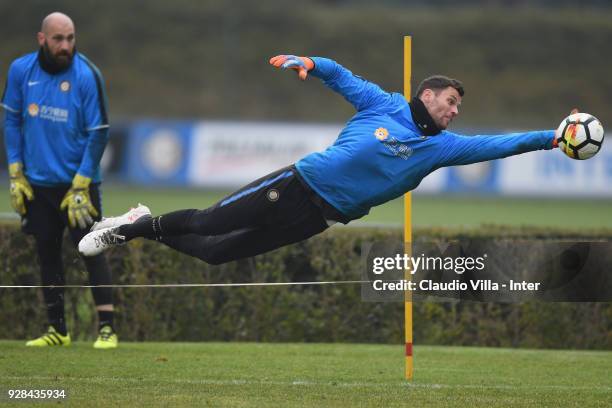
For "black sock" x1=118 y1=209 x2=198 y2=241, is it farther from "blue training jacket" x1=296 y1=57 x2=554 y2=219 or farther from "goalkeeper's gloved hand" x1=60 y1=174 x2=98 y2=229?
"goalkeeper's gloved hand" x1=60 y1=174 x2=98 y2=229

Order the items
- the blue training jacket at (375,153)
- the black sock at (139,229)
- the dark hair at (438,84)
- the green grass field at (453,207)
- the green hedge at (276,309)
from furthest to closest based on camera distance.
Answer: the green grass field at (453,207) → the green hedge at (276,309) → the black sock at (139,229) → the dark hair at (438,84) → the blue training jacket at (375,153)

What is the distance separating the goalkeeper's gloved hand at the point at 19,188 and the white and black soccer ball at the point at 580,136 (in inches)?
182

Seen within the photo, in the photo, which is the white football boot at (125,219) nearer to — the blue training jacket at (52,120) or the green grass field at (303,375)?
the blue training jacket at (52,120)

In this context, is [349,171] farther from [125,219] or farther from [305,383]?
[125,219]

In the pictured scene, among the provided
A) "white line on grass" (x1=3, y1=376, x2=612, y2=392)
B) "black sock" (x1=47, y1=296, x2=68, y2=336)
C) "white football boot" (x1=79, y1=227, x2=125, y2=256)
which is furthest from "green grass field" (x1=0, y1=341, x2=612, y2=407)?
"white football boot" (x1=79, y1=227, x2=125, y2=256)

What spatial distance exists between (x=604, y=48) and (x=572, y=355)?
142 ft

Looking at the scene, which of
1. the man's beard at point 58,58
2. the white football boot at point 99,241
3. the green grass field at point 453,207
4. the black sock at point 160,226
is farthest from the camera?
the green grass field at point 453,207

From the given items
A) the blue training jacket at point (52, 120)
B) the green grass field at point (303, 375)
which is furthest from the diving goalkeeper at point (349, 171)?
the blue training jacket at point (52, 120)

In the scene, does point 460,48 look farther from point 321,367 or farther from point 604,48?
point 321,367

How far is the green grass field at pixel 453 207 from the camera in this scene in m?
23.5

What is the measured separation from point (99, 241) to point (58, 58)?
1941mm

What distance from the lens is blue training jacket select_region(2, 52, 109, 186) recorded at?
31.2 feet

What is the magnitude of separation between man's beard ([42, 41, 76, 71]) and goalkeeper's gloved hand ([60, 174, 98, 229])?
3.27 feet

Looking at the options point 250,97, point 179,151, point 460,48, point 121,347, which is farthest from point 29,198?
point 460,48
